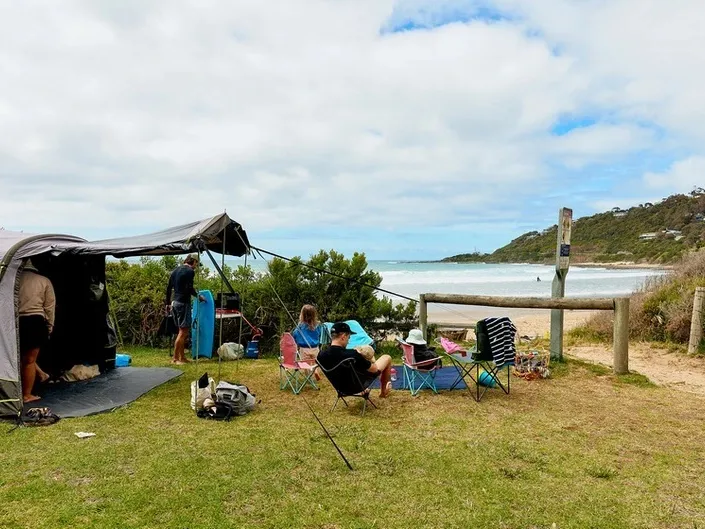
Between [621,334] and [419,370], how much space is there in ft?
8.68

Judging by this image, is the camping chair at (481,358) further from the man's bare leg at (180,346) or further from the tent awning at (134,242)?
the man's bare leg at (180,346)

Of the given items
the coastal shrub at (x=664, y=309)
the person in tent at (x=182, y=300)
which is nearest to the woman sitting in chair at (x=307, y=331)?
the person in tent at (x=182, y=300)

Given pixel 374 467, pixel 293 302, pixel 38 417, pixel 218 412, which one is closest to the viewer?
pixel 374 467

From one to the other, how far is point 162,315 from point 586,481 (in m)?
7.22

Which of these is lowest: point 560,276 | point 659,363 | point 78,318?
point 659,363

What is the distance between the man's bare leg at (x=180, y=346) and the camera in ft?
23.6

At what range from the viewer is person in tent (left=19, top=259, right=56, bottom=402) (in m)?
4.87

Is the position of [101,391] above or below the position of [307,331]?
below

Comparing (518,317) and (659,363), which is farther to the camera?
(518,317)

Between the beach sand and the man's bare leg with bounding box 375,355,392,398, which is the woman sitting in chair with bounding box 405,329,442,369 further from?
the beach sand

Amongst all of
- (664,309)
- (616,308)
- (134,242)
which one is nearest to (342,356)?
(134,242)

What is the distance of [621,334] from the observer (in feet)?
20.2

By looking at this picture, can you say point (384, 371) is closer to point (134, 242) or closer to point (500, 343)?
point (500, 343)

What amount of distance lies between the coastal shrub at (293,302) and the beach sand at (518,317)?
13.3 ft
